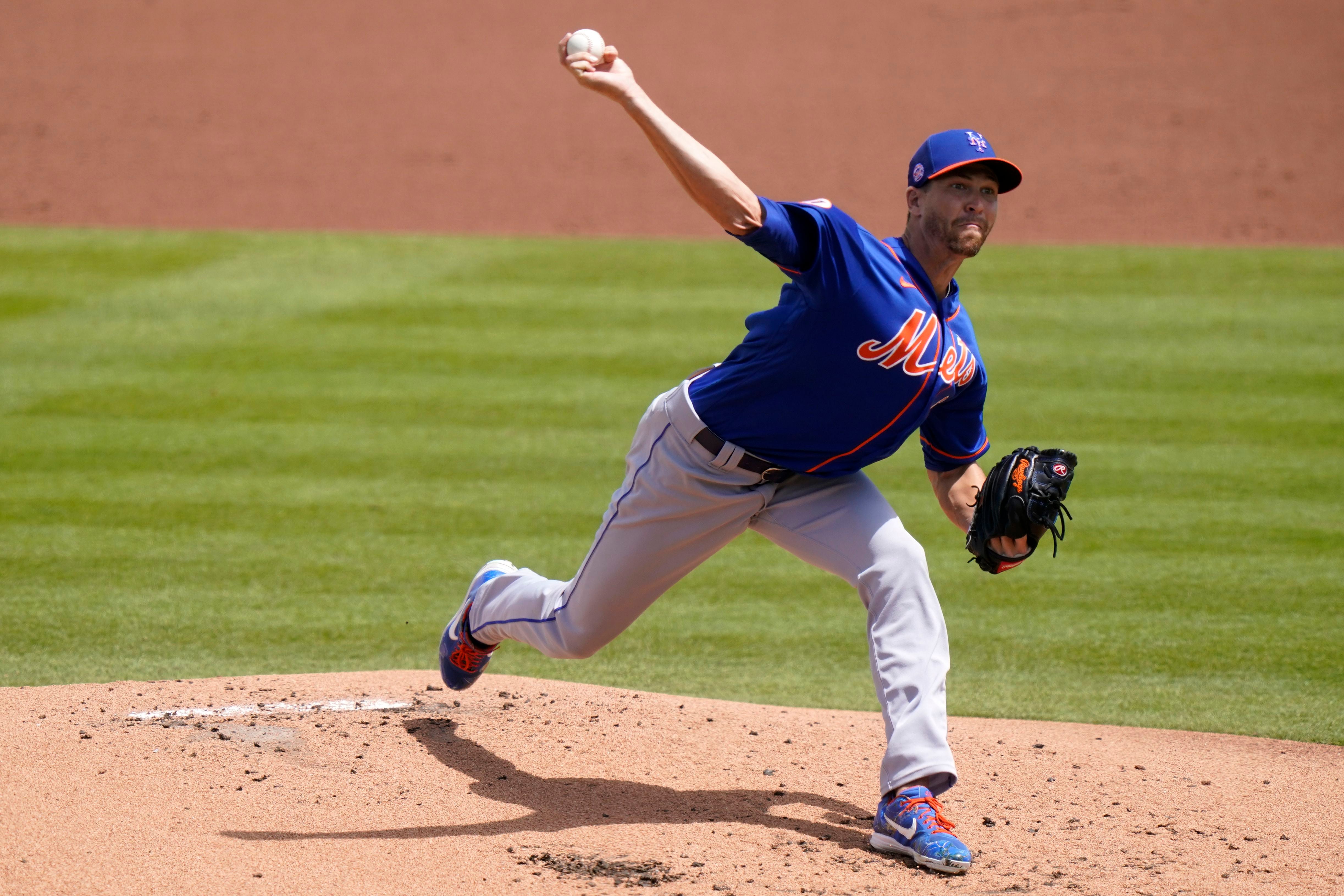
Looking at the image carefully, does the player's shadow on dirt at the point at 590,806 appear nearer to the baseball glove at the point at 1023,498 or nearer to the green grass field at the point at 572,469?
the baseball glove at the point at 1023,498

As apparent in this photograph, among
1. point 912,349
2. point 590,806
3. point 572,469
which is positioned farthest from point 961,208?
point 572,469

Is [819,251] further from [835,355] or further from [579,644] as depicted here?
[579,644]

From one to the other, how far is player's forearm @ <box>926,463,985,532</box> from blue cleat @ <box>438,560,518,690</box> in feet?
4.38

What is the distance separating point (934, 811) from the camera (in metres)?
3.47

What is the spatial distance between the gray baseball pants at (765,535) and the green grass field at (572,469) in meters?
1.39

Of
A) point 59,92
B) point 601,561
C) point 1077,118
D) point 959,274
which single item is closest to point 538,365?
point 959,274

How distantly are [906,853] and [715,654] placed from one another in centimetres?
211

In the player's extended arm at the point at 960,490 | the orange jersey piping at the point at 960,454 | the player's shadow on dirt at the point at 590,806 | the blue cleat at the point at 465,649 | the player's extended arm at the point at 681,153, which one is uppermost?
the player's extended arm at the point at 681,153

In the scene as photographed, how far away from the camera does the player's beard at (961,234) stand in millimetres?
3625

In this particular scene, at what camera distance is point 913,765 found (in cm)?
350

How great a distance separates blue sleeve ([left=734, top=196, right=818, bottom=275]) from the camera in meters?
3.22

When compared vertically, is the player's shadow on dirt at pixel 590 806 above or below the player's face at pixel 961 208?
below

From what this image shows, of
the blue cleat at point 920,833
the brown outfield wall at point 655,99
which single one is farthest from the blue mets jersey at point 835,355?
the brown outfield wall at point 655,99

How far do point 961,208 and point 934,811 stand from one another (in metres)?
1.54
